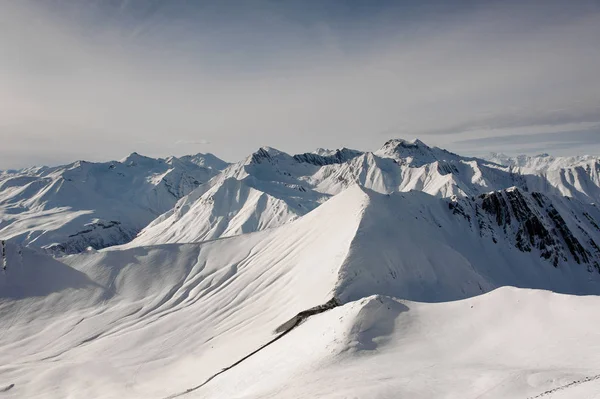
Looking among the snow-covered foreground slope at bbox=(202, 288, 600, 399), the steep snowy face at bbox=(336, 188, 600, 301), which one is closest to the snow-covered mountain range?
the snow-covered foreground slope at bbox=(202, 288, 600, 399)

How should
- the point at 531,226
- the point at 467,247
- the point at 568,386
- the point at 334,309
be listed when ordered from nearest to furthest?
the point at 568,386 < the point at 334,309 < the point at 467,247 < the point at 531,226

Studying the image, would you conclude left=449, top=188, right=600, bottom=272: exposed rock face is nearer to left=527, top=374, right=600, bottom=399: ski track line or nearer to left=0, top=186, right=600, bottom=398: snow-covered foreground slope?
left=0, top=186, right=600, bottom=398: snow-covered foreground slope

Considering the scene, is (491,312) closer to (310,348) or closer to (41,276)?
(310,348)

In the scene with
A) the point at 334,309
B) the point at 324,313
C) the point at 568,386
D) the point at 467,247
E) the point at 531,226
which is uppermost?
the point at 568,386

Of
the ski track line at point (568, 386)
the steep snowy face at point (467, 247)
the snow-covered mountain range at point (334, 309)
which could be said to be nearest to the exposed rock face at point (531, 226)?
the steep snowy face at point (467, 247)

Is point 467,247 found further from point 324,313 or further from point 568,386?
point 568,386

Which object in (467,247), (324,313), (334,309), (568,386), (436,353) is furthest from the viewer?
(467,247)

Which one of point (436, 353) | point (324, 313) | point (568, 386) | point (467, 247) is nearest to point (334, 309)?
point (324, 313)
